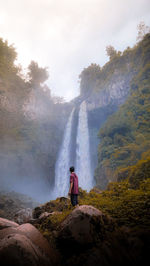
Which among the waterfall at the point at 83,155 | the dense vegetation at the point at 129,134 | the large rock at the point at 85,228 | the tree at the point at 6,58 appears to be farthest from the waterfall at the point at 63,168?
the large rock at the point at 85,228

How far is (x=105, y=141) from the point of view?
18219 millimetres

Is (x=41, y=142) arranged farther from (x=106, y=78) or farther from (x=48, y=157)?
(x=106, y=78)

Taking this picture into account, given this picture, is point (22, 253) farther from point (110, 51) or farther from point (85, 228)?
point (110, 51)

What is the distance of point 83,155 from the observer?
85.4ft

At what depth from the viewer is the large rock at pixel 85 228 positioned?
2.84 metres

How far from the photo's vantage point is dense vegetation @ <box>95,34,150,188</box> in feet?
45.2

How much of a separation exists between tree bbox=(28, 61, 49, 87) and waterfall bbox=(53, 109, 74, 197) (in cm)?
1431

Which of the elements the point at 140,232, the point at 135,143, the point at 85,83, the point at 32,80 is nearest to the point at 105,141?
the point at 135,143

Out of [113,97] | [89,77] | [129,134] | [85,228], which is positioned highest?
[89,77]

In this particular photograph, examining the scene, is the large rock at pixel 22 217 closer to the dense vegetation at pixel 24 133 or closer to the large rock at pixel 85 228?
the large rock at pixel 85 228

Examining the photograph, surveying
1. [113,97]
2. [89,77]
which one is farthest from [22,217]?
[89,77]

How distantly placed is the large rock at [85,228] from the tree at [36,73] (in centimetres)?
3587

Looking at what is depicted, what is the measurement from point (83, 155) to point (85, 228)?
2323cm

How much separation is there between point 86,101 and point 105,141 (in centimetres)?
2139
